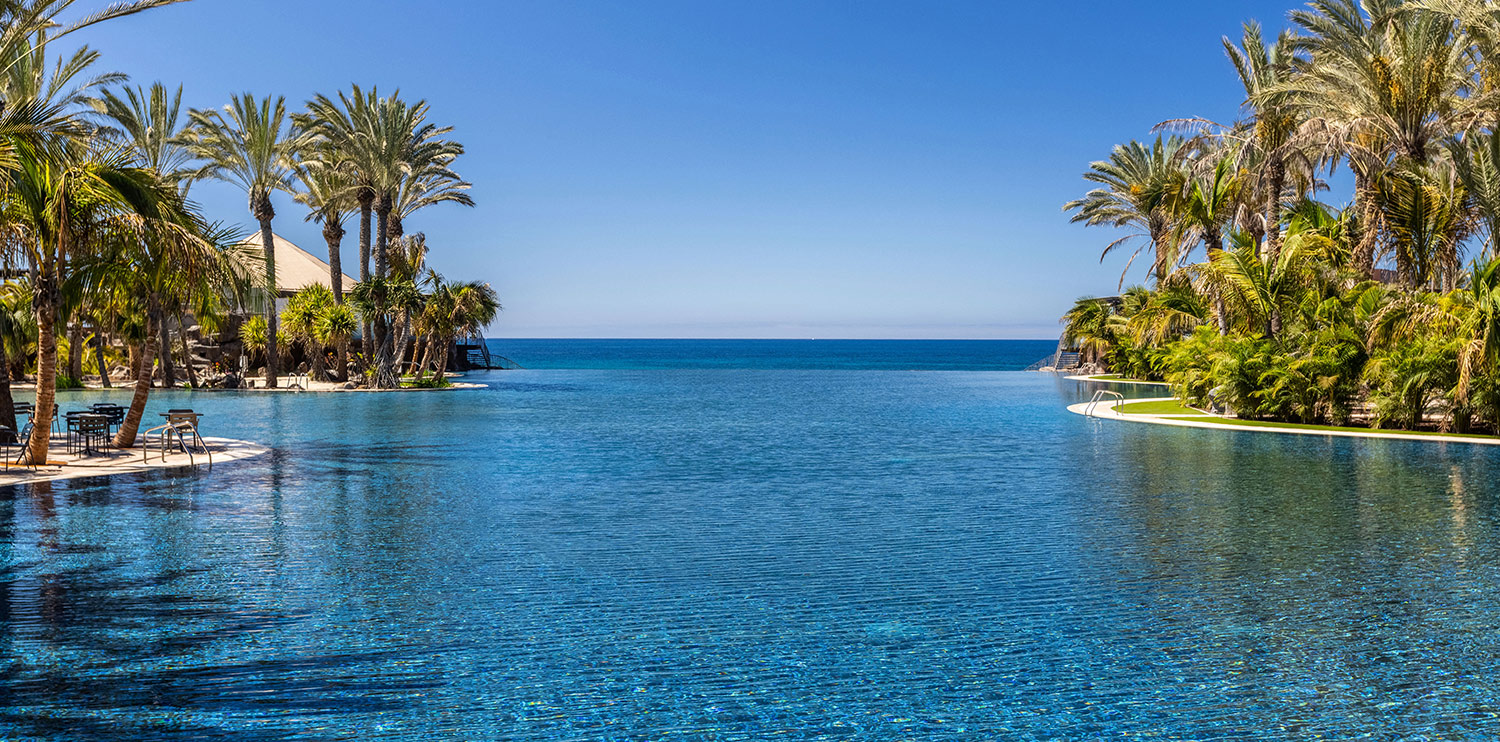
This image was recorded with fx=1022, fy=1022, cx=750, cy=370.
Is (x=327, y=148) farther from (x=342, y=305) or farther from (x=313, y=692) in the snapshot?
(x=313, y=692)

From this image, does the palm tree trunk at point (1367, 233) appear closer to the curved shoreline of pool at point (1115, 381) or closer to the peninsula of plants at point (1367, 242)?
the peninsula of plants at point (1367, 242)

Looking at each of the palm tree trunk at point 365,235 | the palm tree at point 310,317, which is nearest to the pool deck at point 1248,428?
the palm tree trunk at point 365,235

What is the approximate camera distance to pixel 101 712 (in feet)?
18.9

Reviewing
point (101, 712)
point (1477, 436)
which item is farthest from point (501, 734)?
point (1477, 436)

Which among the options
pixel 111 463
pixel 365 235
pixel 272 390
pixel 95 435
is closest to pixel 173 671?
pixel 111 463

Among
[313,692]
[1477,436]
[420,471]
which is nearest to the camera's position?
[313,692]

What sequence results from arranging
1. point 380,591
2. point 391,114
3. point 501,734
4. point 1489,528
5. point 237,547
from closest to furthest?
point 501,734 → point 380,591 → point 237,547 → point 1489,528 → point 391,114

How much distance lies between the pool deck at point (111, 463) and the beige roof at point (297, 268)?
41.1 meters

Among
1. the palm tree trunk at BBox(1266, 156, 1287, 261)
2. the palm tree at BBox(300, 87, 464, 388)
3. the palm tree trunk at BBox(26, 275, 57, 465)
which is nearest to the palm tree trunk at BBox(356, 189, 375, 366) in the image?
the palm tree at BBox(300, 87, 464, 388)

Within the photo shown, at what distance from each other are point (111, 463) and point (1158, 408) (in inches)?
1033

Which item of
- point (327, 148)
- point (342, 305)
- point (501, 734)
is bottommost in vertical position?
point (501, 734)

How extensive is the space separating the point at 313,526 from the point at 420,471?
5.18 meters

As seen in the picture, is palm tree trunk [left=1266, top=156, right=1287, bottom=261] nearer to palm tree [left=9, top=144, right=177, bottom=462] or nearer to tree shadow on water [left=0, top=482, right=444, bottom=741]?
palm tree [left=9, top=144, right=177, bottom=462]

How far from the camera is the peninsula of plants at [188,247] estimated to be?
557 inches
